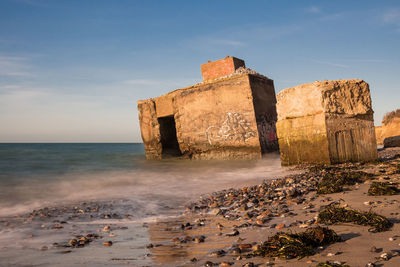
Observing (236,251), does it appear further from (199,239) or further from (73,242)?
(73,242)

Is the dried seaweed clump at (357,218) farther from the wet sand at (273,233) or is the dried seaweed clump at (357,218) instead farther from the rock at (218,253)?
the rock at (218,253)

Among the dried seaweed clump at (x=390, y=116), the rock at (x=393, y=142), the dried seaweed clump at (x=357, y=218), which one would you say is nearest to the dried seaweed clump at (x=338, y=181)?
the dried seaweed clump at (x=357, y=218)

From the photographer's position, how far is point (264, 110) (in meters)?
10.3

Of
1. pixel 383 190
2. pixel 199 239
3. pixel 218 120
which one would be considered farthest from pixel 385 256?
pixel 218 120

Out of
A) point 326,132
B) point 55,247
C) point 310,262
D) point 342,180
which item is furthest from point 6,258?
point 326,132

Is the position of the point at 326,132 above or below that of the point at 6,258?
above

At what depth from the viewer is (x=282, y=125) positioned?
6.71m

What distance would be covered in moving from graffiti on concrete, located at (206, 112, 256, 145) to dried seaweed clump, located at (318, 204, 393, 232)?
722cm

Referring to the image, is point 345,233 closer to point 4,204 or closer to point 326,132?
point 326,132

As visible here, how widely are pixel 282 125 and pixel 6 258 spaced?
18.4 feet

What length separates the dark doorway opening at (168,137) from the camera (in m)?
13.2

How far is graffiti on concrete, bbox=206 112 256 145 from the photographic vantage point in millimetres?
9970

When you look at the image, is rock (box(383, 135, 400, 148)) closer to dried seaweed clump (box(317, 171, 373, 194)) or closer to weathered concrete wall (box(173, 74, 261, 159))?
weathered concrete wall (box(173, 74, 261, 159))

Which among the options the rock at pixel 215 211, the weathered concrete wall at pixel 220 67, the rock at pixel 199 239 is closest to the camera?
the rock at pixel 199 239
